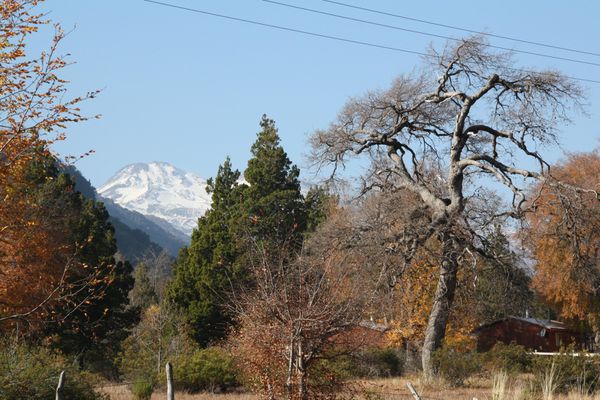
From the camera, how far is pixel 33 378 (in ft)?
49.7

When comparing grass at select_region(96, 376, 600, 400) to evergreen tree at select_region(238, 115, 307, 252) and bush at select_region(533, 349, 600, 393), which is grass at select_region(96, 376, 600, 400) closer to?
bush at select_region(533, 349, 600, 393)

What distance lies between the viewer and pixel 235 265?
132 feet

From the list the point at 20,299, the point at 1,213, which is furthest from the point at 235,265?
the point at 1,213

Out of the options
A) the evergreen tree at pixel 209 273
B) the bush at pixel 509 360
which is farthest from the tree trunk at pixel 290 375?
the evergreen tree at pixel 209 273

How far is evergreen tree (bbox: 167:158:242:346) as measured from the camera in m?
41.6

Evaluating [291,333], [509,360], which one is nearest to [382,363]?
[509,360]

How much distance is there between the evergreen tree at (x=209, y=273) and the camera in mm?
41594

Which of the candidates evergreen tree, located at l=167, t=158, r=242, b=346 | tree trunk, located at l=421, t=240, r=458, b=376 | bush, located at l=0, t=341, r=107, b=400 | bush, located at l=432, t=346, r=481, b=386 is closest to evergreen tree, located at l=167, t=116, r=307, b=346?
evergreen tree, located at l=167, t=158, r=242, b=346

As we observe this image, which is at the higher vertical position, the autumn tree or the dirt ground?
the autumn tree

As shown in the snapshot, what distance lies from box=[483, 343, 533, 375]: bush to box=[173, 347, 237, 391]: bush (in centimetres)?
755

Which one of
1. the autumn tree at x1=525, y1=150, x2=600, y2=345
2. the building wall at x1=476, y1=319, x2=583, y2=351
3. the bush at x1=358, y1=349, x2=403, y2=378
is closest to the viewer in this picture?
the bush at x1=358, y1=349, x2=403, y2=378

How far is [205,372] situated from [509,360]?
28.9 feet

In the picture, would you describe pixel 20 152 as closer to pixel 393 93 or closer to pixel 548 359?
pixel 548 359

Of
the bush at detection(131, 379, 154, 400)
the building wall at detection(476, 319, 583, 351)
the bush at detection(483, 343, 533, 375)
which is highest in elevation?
the building wall at detection(476, 319, 583, 351)
